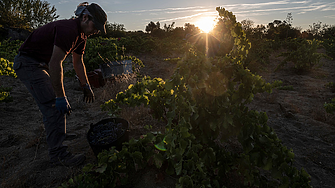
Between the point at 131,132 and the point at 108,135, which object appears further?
the point at 131,132

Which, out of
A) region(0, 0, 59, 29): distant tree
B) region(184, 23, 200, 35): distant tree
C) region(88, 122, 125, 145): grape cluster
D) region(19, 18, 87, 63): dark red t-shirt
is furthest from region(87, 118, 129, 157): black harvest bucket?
region(0, 0, 59, 29): distant tree

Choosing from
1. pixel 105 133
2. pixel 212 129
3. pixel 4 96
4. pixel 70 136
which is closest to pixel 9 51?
pixel 4 96

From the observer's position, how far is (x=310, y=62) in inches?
347

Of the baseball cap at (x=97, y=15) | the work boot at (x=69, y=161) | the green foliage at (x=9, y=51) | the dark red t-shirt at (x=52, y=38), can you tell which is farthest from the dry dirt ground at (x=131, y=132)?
the baseball cap at (x=97, y=15)

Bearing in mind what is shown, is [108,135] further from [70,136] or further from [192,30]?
[192,30]

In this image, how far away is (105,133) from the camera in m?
2.74

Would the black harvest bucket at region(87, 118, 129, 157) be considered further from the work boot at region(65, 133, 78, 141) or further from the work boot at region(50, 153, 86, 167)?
the work boot at region(65, 133, 78, 141)

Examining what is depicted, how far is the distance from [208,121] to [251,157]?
0.55 metres

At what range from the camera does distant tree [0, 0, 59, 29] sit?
2571cm

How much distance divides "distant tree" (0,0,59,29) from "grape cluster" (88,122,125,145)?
28889 millimetres

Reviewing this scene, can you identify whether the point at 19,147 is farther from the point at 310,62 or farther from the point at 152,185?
the point at 310,62

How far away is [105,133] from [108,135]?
83 mm

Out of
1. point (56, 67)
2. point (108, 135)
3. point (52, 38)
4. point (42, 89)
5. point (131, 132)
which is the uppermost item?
point (52, 38)

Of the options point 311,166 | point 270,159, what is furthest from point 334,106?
point 270,159
